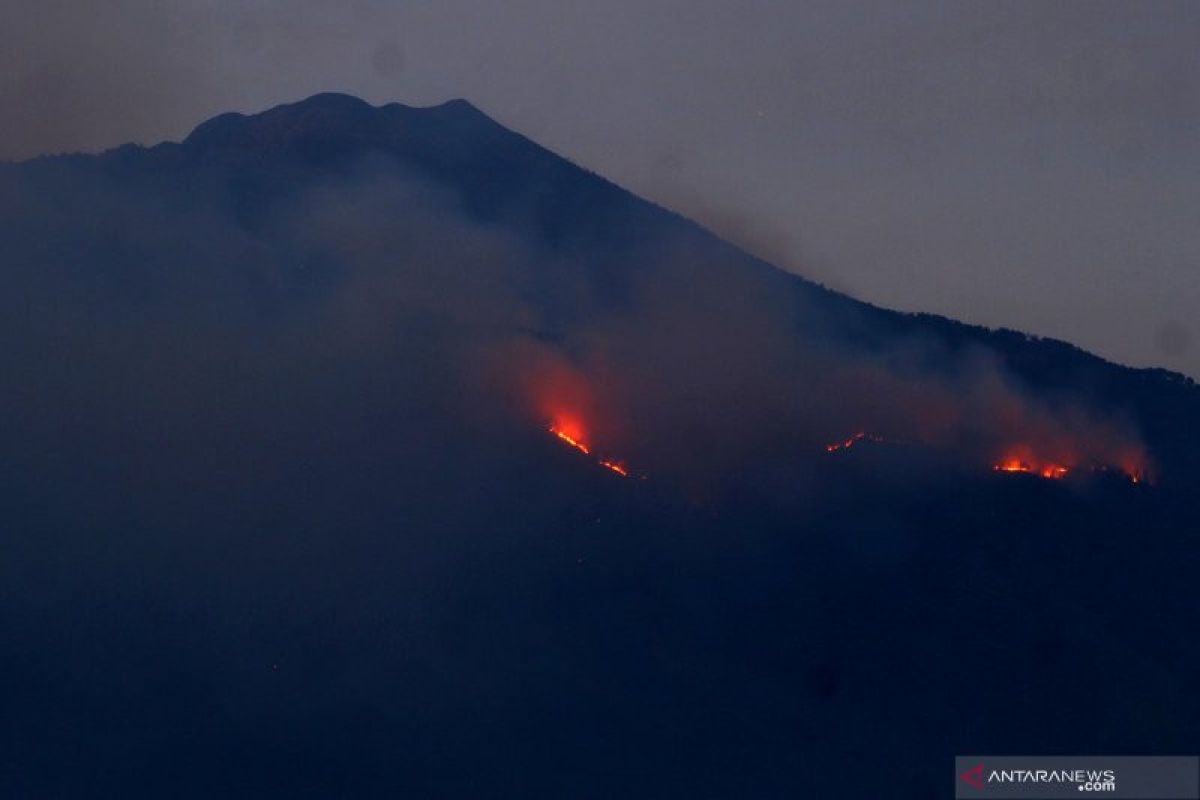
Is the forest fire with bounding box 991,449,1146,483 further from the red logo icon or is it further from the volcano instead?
the red logo icon

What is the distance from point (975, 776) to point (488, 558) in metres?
15.5

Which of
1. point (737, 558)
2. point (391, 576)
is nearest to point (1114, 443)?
point (737, 558)

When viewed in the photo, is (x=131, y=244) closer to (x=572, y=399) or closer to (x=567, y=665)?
(x=572, y=399)

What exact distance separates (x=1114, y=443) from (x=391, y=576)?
33970 mm

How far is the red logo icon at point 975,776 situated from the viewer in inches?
1294

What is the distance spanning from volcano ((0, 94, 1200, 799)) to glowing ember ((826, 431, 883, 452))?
25 cm

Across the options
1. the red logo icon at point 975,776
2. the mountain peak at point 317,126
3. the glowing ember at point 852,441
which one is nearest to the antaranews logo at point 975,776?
the red logo icon at point 975,776

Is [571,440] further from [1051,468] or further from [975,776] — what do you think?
[1051,468]

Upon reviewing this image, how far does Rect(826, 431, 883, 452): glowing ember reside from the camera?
51750 mm

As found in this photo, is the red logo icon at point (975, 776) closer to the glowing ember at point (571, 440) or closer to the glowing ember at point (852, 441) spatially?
the glowing ember at point (571, 440)

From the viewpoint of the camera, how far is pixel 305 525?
1718 inches

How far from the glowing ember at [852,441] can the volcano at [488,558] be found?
0.25 m

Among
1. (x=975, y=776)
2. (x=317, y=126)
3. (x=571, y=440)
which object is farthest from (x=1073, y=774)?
(x=317, y=126)

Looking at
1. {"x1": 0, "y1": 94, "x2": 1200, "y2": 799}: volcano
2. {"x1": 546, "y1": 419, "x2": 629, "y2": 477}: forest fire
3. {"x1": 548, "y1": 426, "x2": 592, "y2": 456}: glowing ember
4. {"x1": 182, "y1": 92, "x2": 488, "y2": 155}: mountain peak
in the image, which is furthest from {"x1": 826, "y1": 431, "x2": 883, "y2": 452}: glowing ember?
{"x1": 182, "y1": 92, "x2": 488, "y2": 155}: mountain peak
